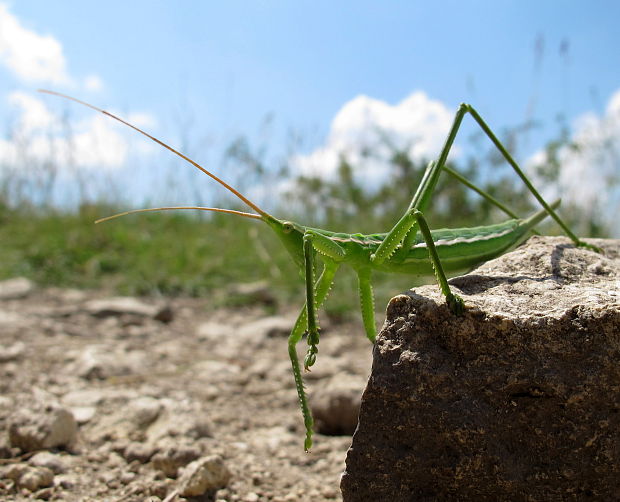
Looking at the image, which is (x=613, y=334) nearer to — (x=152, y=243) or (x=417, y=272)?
(x=417, y=272)

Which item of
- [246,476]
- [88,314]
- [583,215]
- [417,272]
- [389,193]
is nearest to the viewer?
[417,272]

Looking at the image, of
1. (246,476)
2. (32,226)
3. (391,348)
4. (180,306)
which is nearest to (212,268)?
(180,306)

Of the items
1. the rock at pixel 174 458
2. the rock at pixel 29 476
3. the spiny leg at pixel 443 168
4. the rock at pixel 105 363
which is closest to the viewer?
the rock at pixel 29 476

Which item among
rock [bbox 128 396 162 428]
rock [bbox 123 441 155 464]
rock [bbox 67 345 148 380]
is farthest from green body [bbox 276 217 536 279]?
rock [bbox 67 345 148 380]

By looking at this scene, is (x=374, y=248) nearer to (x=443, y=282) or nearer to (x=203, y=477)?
(x=443, y=282)

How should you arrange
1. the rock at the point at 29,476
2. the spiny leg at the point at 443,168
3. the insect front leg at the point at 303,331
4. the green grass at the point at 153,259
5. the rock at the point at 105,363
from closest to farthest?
the insect front leg at the point at 303,331, the rock at the point at 29,476, the spiny leg at the point at 443,168, the rock at the point at 105,363, the green grass at the point at 153,259

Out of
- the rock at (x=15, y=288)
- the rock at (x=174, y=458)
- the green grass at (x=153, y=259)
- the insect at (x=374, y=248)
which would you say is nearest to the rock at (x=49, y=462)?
the rock at (x=174, y=458)

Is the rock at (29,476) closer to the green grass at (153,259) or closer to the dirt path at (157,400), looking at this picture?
the dirt path at (157,400)
